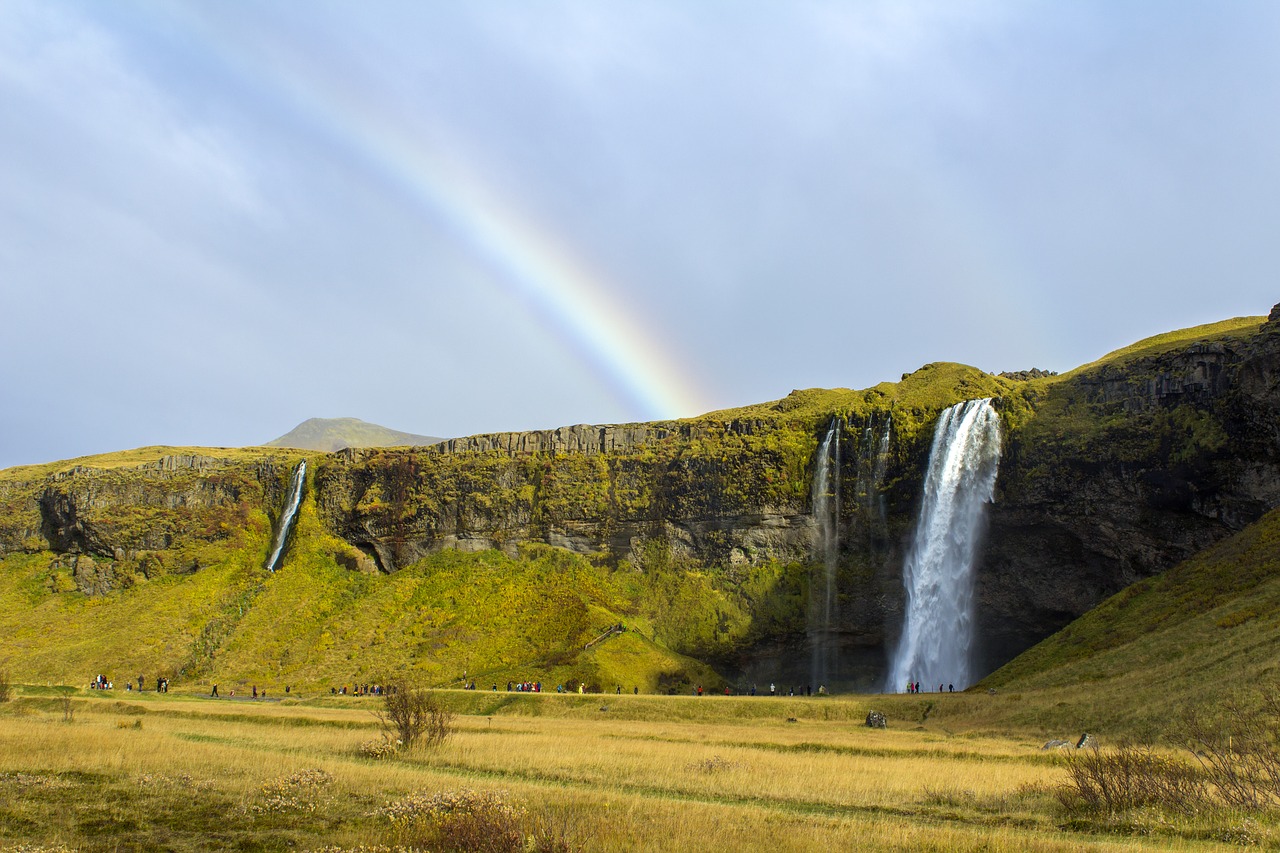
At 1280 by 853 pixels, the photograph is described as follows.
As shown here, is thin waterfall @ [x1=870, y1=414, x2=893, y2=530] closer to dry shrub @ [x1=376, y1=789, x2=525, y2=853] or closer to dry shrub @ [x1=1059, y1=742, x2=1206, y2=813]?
dry shrub @ [x1=1059, y1=742, x2=1206, y2=813]

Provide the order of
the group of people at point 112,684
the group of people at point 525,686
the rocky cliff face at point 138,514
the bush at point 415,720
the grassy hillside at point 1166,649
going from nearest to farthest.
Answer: the bush at point 415,720, the grassy hillside at point 1166,649, the group of people at point 525,686, the group of people at point 112,684, the rocky cliff face at point 138,514

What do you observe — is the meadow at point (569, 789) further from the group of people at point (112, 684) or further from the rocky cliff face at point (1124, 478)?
the rocky cliff face at point (1124, 478)

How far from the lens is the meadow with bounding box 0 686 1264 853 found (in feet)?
46.9

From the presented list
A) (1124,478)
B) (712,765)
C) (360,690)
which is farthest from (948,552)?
(712,765)

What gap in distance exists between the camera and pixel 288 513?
104375 mm

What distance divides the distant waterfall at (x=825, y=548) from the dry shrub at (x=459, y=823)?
6671 centimetres

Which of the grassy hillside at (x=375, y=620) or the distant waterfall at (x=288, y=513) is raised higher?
the distant waterfall at (x=288, y=513)

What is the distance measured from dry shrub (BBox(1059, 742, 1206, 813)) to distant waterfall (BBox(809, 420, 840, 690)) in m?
62.2

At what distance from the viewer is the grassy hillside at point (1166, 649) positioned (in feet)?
110

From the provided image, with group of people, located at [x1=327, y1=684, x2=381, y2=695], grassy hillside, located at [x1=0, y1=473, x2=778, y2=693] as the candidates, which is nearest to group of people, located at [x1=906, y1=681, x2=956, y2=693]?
grassy hillside, located at [x1=0, y1=473, x2=778, y2=693]

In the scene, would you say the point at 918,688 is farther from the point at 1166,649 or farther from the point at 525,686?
the point at 525,686

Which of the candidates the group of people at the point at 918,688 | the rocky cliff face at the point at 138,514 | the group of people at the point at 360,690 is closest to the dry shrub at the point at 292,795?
the group of people at the point at 360,690

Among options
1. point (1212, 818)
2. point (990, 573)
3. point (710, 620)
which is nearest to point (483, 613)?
point (710, 620)

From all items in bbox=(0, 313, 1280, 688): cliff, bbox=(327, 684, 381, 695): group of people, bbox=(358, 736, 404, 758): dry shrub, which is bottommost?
bbox=(327, 684, 381, 695): group of people
